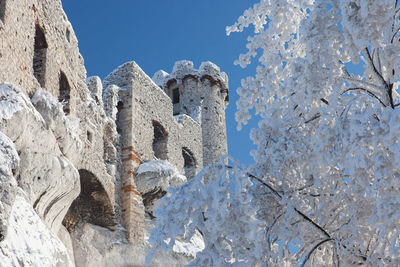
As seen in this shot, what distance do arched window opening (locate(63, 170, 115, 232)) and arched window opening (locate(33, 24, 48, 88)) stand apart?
2.42 m

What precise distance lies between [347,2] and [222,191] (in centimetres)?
183

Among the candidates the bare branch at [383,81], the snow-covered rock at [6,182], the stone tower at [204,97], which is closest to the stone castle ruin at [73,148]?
the snow-covered rock at [6,182]

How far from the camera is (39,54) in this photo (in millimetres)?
8453

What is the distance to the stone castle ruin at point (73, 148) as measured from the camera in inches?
243

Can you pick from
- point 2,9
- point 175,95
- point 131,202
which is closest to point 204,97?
point 175,95

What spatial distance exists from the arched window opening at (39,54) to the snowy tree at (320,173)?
4354 millimetres

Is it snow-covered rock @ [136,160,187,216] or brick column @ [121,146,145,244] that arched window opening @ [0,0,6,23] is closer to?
brick column @ [121,146,145,244]

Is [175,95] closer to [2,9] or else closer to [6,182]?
[2,9]

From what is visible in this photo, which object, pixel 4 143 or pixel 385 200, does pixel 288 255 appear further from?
pixel 4 143

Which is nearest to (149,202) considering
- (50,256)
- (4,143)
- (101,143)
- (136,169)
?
(136,169)

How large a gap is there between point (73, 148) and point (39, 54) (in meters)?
1.66

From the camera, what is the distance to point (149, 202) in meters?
11.9

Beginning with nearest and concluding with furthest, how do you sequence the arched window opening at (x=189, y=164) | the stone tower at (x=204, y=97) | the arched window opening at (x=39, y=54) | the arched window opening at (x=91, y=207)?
the arched window opening at (x=39, y=54)
the arched window opening at (x=91, y=207)
the arched window opening at (x=189, y=164)
the stone tower at (x=204, y=97)

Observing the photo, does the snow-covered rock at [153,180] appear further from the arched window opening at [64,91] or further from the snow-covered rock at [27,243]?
the snow-covered rock at [27,243]
